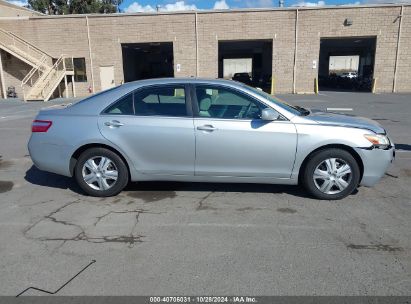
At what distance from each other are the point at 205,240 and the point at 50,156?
2.73m

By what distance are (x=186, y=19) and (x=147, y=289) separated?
80.9ft

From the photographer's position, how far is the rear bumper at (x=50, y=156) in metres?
5.00

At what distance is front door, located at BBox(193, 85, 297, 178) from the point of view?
15.2ft

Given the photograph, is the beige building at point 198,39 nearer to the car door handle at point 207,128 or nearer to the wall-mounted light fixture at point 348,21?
the wall-mounted light fixture at point 348,21

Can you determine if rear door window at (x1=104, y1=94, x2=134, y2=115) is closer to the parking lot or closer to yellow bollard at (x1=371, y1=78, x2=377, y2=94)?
the parking lot

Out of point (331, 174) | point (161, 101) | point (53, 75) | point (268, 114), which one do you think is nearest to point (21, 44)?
point (53, 75)

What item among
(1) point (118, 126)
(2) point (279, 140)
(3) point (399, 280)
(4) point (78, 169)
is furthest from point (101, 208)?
(3) point (399, 280)

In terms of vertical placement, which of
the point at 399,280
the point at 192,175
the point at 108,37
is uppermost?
the point at 108,37

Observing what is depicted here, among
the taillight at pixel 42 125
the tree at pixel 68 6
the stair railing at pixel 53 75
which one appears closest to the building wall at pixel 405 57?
the stair railing at pixel 53 75

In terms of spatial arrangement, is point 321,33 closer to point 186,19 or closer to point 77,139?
point 186,19

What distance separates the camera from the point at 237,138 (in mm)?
4641

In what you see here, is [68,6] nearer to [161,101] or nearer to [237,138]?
[161,101]

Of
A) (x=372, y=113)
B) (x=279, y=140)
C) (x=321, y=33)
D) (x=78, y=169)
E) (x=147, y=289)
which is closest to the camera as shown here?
(x=147, y=289)

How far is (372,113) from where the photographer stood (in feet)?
47.4
